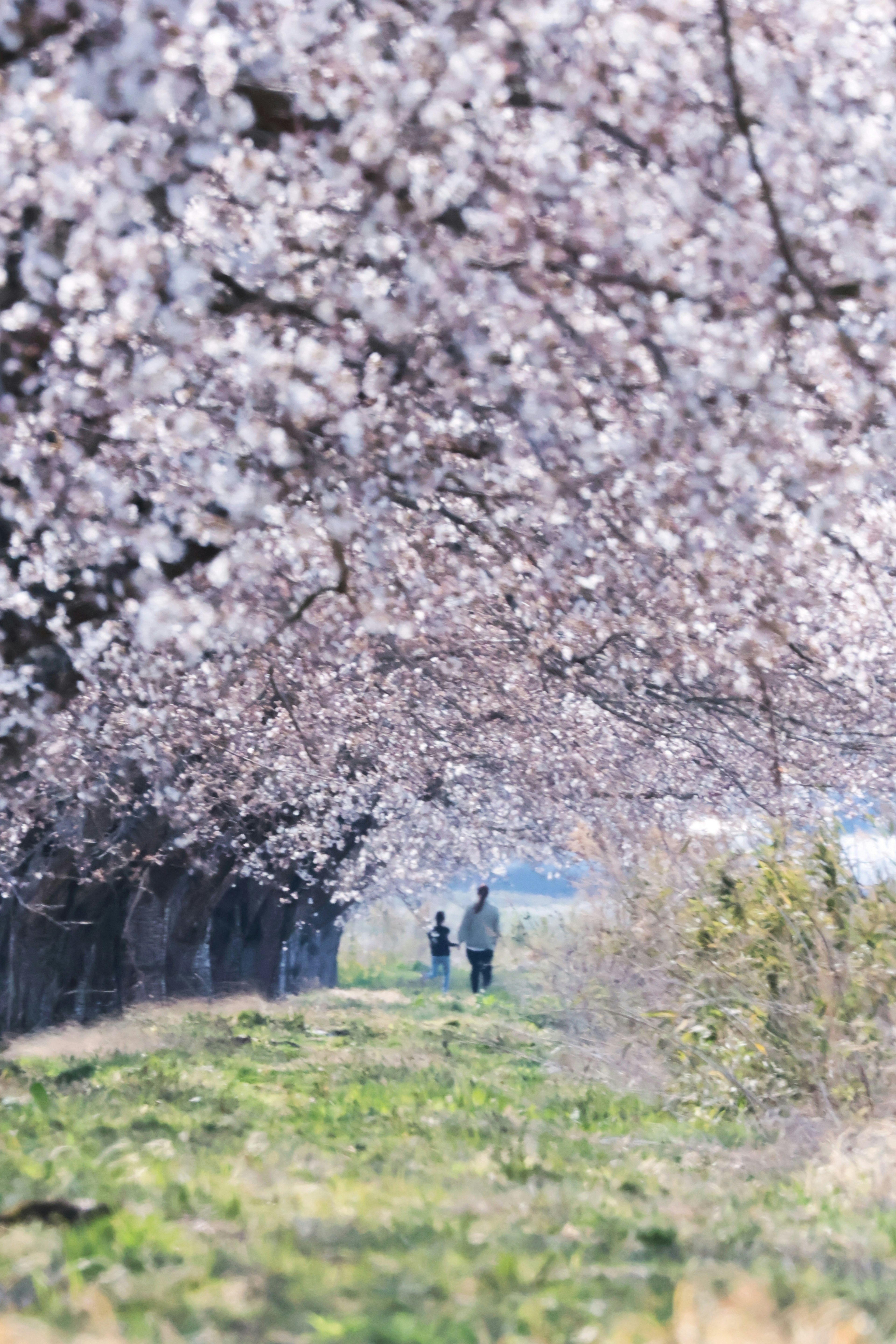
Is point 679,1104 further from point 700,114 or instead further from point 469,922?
point 469,922

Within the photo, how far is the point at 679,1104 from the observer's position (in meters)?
11.2

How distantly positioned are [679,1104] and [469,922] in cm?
1787

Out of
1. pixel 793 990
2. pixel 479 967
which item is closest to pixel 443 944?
pixel 479 967

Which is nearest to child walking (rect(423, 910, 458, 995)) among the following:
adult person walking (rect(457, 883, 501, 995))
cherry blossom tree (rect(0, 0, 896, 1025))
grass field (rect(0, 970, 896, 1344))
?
adult person walking (rect(457, 883, 501, 995))

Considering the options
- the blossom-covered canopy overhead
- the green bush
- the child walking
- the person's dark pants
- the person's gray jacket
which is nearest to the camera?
the blossom-covered canopy overhead

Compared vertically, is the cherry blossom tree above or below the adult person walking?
above

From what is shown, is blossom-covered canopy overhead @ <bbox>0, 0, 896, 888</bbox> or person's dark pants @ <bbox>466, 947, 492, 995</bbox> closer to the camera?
blossom-covered canopy overhead @ <bbox>0, 0, 896, 888</bbox>

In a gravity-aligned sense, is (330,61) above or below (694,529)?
above

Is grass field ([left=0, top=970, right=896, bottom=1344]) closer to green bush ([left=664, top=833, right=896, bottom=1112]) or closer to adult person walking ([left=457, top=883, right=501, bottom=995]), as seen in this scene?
green bush ([left=664, top=833, right=896, bottom=1112])

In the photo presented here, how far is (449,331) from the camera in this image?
8.35 metres

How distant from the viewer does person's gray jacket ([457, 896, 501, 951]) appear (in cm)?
2870

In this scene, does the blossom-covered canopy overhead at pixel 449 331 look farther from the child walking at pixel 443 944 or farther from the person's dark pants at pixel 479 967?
the child walking at pixel 443 944

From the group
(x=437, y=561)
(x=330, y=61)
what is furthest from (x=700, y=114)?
(x=437, y=561)

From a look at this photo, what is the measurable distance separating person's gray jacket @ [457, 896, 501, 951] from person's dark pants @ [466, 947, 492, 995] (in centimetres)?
108
